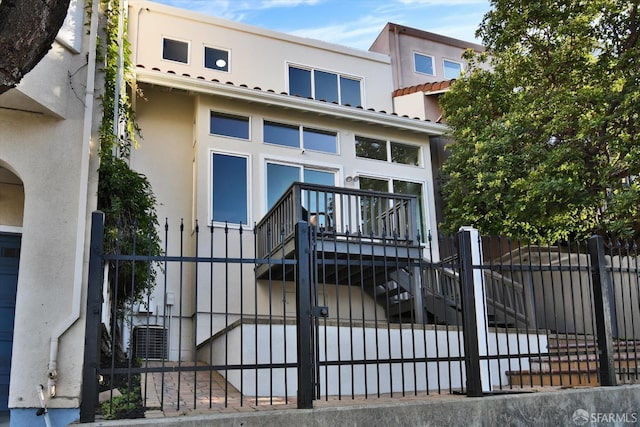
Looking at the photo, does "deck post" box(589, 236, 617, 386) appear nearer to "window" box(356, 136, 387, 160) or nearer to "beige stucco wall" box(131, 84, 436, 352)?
"beige stucco wall" box(131, 84, 436, 352)

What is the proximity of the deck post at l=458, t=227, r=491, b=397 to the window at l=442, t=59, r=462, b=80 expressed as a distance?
12.0 m

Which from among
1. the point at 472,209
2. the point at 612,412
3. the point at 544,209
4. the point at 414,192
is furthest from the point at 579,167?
the point at 612,412

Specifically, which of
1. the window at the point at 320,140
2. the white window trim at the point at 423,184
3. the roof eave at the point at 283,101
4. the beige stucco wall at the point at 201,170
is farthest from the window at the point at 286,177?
the roof eave at the point at 283,101

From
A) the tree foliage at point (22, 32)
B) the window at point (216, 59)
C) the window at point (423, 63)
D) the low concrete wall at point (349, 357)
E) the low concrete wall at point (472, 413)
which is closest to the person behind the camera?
the tree foliage at point (22, 32)

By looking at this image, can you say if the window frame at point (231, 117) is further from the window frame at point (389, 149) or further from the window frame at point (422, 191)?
the window frame at point (422, 191)

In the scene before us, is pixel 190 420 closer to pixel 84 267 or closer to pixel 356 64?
pixel 84 267

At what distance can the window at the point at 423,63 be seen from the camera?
51.5 feet

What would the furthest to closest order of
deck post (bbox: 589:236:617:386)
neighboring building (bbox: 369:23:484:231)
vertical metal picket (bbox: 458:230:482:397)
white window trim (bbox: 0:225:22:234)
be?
neighboring building (bbox: 369:23:484:231) → white window trim (bbox: 0:225:22:234) → deck post (bbox: 589:236:617:386) → vertical metal picket (bbox: 458:230:482:397)

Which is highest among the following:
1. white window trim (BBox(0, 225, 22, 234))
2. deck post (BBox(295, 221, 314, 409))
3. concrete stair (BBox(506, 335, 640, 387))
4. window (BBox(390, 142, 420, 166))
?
window (BBox(390, 142, 420, 166))

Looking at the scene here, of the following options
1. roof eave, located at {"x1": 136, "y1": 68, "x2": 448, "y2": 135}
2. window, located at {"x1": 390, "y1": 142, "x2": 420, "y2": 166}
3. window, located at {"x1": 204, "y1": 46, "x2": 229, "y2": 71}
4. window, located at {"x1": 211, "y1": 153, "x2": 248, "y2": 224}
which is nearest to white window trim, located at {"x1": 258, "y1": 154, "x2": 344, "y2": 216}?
window, located at {"x1": 211, "y1": 153, "x2": 248, "y2": 224}

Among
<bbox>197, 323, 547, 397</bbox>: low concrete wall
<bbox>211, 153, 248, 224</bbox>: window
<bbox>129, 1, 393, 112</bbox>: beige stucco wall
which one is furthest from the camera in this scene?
<bbox>129, 1, 393, 112</bbox>: beige stucco wall

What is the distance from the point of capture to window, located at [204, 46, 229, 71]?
12.2 meters

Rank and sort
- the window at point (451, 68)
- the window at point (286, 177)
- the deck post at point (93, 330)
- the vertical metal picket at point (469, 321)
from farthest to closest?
the window at point (451, 68), the window at point (286, 177), the vertical metal picket at point (469, 321), the deck post at point (93, 330)

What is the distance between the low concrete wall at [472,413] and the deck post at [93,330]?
0.20 m
